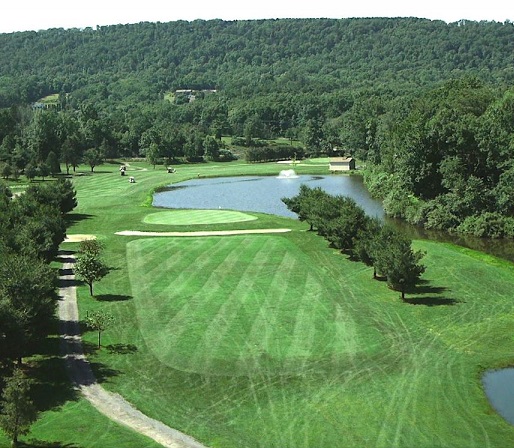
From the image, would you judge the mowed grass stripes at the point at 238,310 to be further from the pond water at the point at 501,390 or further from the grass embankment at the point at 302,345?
the pond water at the point at 501,390

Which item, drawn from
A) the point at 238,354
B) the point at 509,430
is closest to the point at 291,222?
the point at 238,354

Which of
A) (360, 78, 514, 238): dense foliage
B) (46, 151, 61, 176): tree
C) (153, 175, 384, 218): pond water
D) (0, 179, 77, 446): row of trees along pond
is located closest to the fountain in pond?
(153, 175, 384, 218): pond water

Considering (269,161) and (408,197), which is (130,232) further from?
(269,161)

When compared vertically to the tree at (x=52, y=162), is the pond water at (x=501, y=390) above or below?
below

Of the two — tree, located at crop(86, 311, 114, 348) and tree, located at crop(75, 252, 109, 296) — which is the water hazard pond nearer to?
tree, located at crop(75, 252, 109, 296)

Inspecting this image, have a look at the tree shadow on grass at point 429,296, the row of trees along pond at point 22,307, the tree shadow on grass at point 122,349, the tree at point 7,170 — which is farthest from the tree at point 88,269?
the tree at point 7,170
